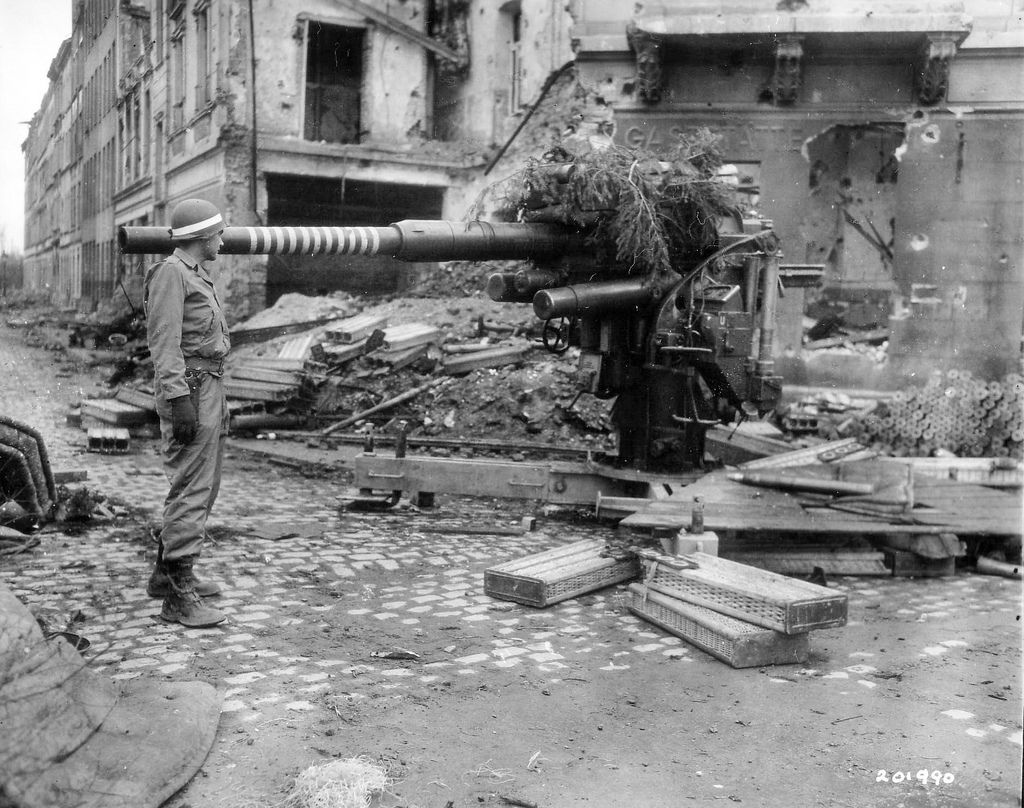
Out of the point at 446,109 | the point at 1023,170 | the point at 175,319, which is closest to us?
the point at 175,319

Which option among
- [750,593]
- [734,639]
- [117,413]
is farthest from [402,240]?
[117,413]

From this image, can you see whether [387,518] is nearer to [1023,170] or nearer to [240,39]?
[1023,170]

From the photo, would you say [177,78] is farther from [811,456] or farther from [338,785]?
[338,785]

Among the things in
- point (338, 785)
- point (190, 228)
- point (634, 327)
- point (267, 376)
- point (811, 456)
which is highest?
point (190, 228)

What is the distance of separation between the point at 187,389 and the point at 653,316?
3.58 m

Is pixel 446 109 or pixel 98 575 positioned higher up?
pixel 446 109

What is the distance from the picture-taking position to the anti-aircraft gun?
7.08 metres

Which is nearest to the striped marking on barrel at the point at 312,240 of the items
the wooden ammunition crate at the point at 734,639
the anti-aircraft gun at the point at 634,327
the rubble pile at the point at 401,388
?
the anti-aircraft gun at the point at 634,327

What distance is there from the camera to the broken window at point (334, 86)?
22203 millimetres

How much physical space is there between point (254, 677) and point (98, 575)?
2.08 m

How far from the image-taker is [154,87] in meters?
13.0

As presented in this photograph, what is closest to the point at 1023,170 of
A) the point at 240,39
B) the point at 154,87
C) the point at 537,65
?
the point at 537,65

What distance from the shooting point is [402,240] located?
6668 millimetres

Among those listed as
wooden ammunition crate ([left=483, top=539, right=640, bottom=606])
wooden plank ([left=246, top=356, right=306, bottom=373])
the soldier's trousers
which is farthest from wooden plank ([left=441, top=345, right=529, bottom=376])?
the soldier's trousers
